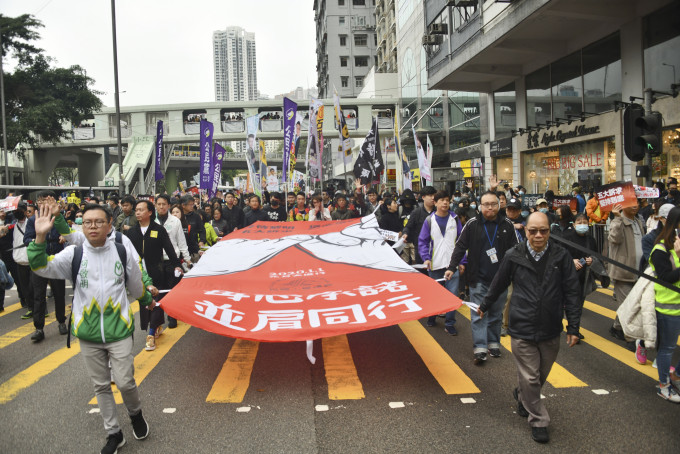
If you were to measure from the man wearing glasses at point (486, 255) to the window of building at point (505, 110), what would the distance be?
19060mm

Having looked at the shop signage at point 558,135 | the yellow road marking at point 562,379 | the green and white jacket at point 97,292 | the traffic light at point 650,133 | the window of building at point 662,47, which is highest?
the window of building at point 662,47

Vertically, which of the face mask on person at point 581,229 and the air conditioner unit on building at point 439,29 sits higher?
the air conditioner unit on building at point 439,29

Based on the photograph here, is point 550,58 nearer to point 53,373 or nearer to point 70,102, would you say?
point 53,373

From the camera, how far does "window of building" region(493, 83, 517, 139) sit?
23.4 m

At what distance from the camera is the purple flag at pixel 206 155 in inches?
672

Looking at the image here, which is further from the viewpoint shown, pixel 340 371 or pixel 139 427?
pixel 340 371

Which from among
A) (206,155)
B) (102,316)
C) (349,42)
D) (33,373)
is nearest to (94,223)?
(102,316)

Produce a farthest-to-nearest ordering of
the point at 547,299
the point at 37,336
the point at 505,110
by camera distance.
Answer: the point at 505,110
the point at 37,336
the point at 547,299

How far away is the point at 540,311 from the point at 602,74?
1610cm

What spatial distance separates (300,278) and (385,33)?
53361mm

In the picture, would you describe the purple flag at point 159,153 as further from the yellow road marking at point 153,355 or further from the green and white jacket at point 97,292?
the green and white jacket at point 97,292

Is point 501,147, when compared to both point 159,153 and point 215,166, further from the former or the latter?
point 159,153

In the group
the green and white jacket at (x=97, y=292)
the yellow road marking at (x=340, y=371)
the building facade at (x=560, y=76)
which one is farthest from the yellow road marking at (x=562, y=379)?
the building facade at (x=560, y=76)

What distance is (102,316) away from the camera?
3.87m
